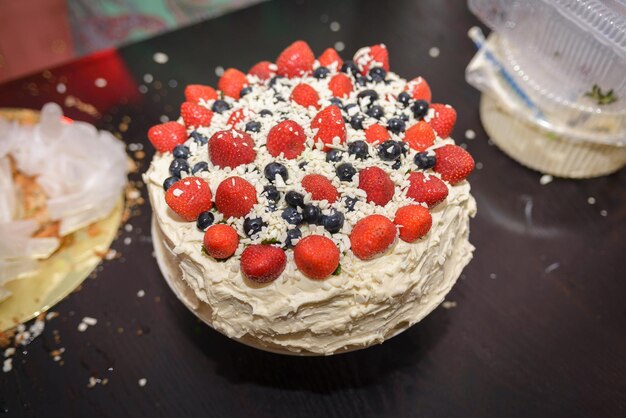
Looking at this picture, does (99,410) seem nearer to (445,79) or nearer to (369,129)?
(369,129)

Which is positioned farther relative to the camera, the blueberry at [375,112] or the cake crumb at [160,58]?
the cake crumb at [160,58]

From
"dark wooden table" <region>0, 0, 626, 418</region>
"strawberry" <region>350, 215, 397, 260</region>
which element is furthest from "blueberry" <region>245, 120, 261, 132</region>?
"dark wooden table" <region>0, 0, 626, 418</region>

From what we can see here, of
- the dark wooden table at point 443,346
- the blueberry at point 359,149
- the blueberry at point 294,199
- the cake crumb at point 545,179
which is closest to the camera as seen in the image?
the blueberry at point 294,199

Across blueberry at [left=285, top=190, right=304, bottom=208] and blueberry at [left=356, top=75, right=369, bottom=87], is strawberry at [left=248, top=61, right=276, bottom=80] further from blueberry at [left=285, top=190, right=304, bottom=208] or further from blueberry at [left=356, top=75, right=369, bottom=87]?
blueberry at [left=285, top=190, right=304, bottom=208]

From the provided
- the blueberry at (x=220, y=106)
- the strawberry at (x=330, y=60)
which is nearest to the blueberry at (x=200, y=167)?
the blueberry at (x=220, y=106)

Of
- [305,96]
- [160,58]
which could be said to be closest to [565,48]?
[305,96]

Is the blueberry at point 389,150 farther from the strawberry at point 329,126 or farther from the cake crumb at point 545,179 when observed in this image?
the cake crumb at point 545,179

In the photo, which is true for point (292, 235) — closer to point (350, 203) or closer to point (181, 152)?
point (350, 203)

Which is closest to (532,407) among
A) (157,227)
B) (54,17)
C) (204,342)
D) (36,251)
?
(204,342)
